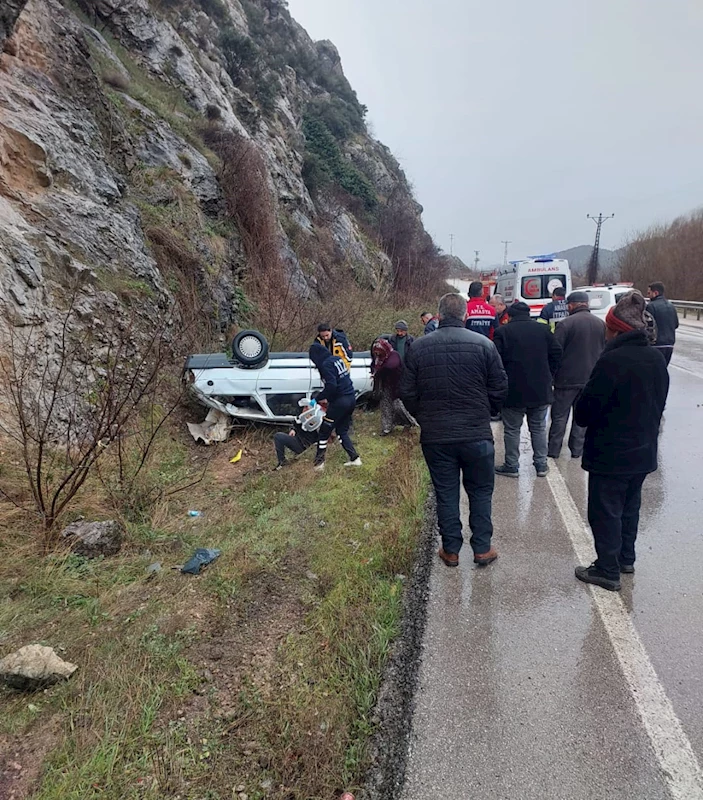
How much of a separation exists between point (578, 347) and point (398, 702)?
14.2 feet

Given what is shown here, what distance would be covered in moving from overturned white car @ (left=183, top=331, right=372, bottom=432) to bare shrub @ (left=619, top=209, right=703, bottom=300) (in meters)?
37.8

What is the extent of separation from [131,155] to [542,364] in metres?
9.62

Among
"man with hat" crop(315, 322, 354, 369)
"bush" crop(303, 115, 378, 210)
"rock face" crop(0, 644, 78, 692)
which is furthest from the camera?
"bush" crop(303, 115, 378, 210)

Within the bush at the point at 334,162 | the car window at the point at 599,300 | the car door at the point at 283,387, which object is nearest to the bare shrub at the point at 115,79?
the car door at the point at 283,387

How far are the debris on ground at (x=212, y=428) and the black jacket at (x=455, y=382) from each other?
160 inches

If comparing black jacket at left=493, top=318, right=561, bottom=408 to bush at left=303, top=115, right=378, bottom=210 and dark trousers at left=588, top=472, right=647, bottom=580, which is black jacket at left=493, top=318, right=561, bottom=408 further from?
bush at left=303, top=115, right=378, bottom=210

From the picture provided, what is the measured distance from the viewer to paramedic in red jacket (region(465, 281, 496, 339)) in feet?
22.6

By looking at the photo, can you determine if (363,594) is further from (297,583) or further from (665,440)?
(665,440)

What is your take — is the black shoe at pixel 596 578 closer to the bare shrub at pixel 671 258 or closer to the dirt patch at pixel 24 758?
the dirt patch at pixel 24 758

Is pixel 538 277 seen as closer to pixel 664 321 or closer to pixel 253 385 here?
pixel 664 321

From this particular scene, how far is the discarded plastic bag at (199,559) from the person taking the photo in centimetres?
347

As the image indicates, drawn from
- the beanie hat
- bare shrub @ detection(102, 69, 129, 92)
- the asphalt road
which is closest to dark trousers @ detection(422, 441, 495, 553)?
the asphalt road

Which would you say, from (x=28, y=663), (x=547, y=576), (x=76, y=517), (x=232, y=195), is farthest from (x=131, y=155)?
(x=547, y=576)

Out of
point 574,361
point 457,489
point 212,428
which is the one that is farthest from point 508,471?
point 212,428
